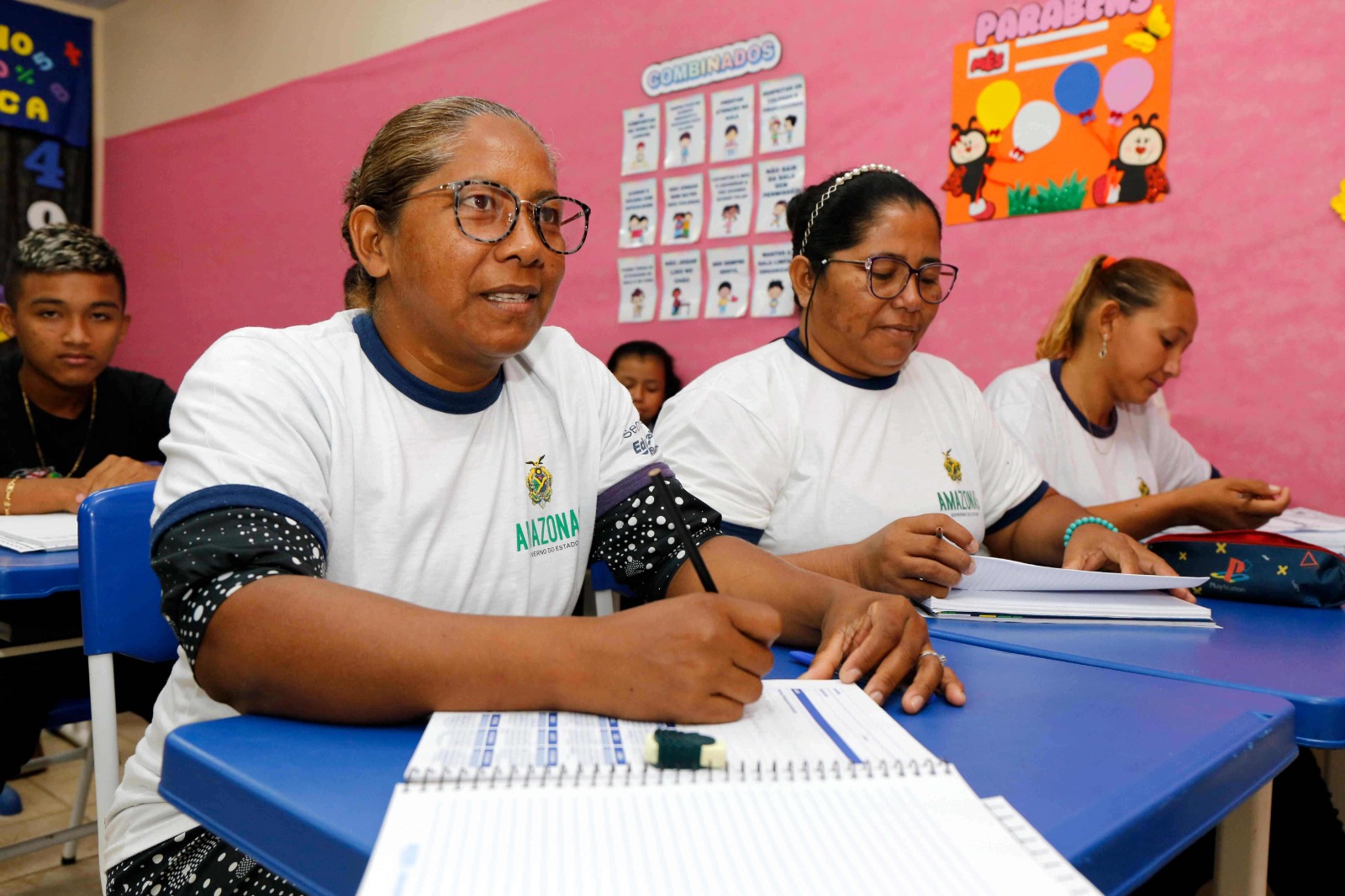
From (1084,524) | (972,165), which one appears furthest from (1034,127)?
(1084,524)

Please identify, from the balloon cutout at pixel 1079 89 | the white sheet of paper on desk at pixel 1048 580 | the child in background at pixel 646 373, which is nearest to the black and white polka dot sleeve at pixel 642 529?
the white sheet of paper on desk at pixel 1048 580

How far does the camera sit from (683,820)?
0.57 m

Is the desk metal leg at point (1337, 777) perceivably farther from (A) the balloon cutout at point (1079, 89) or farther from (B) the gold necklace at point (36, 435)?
(B) the gold necklace at point (36, 435)

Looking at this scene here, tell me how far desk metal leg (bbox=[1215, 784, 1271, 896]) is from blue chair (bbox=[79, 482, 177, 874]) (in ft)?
4.15

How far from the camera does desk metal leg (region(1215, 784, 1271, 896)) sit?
1026 mm

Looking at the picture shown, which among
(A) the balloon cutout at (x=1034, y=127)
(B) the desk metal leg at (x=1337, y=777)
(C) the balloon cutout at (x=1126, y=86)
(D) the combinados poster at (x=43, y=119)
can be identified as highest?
(D) the combinados poster at (x=43, y=119)

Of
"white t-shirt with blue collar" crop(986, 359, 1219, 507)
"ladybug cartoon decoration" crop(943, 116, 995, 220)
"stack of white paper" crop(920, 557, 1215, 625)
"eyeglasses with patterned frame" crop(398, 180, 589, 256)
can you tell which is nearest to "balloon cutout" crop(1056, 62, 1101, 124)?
"ladybug cartoon decoration" crop(943, 116, 995, 220)

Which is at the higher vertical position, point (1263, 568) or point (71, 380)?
point (71, 380)

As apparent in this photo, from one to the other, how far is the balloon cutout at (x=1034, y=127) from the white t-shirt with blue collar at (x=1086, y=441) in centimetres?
65

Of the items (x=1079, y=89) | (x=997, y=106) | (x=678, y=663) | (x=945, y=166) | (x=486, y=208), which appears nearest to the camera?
→ (x=678, y=663)

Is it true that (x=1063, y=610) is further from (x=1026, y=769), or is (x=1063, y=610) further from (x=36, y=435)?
(x=36, y=435)

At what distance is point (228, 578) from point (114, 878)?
1.22 feet

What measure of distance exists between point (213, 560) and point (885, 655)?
61 centimetres

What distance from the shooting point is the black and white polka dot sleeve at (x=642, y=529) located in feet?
3.99
